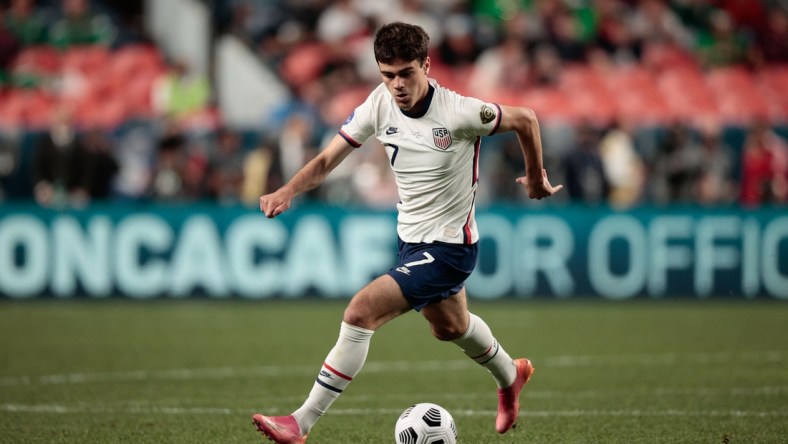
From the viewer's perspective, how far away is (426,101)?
6.37 meters


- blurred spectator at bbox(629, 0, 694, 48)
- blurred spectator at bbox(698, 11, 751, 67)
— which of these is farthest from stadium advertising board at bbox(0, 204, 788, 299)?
blurred spectator at bbox(629, 0, 694, 48)

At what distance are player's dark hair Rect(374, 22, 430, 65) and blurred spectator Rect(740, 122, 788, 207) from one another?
10943mm

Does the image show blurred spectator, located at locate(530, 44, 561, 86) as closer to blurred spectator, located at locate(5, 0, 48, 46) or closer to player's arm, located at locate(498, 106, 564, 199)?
blurred spectator, located at locate(5, 0, 48, 46)

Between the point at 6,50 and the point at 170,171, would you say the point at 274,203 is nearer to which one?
the point at 170,171

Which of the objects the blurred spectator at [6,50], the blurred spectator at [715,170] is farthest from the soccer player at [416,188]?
the blurred spectator at [6,50]

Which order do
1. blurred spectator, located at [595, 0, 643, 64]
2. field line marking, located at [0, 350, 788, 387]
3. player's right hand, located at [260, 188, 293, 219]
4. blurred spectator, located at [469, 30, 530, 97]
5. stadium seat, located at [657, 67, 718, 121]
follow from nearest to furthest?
1. player's right hand, located at [260, 188, 293, 219]
2. field line marking, located at [0, 350, 788, 387]
3. blurred spectator, located at [469, 30, 530, 97]
4. stadium seat, located at [657, 67, 718, 121]
5. blurred spectator, located at [595, 0, 643, 64]

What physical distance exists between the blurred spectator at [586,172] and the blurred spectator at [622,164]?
265 millimetres

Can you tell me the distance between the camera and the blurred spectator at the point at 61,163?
1586cm

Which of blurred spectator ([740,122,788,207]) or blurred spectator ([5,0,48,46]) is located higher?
blurred spectator ([5,0,48,46])

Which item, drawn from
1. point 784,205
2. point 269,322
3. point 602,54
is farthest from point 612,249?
point 602,54

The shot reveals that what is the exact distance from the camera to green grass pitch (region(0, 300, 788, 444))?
7.19m

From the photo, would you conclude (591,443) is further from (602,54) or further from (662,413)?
(602,54)

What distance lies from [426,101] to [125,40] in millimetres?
14970

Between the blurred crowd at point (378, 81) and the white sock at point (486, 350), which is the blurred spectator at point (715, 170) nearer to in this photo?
the blurred crowd at point (378, 81)
